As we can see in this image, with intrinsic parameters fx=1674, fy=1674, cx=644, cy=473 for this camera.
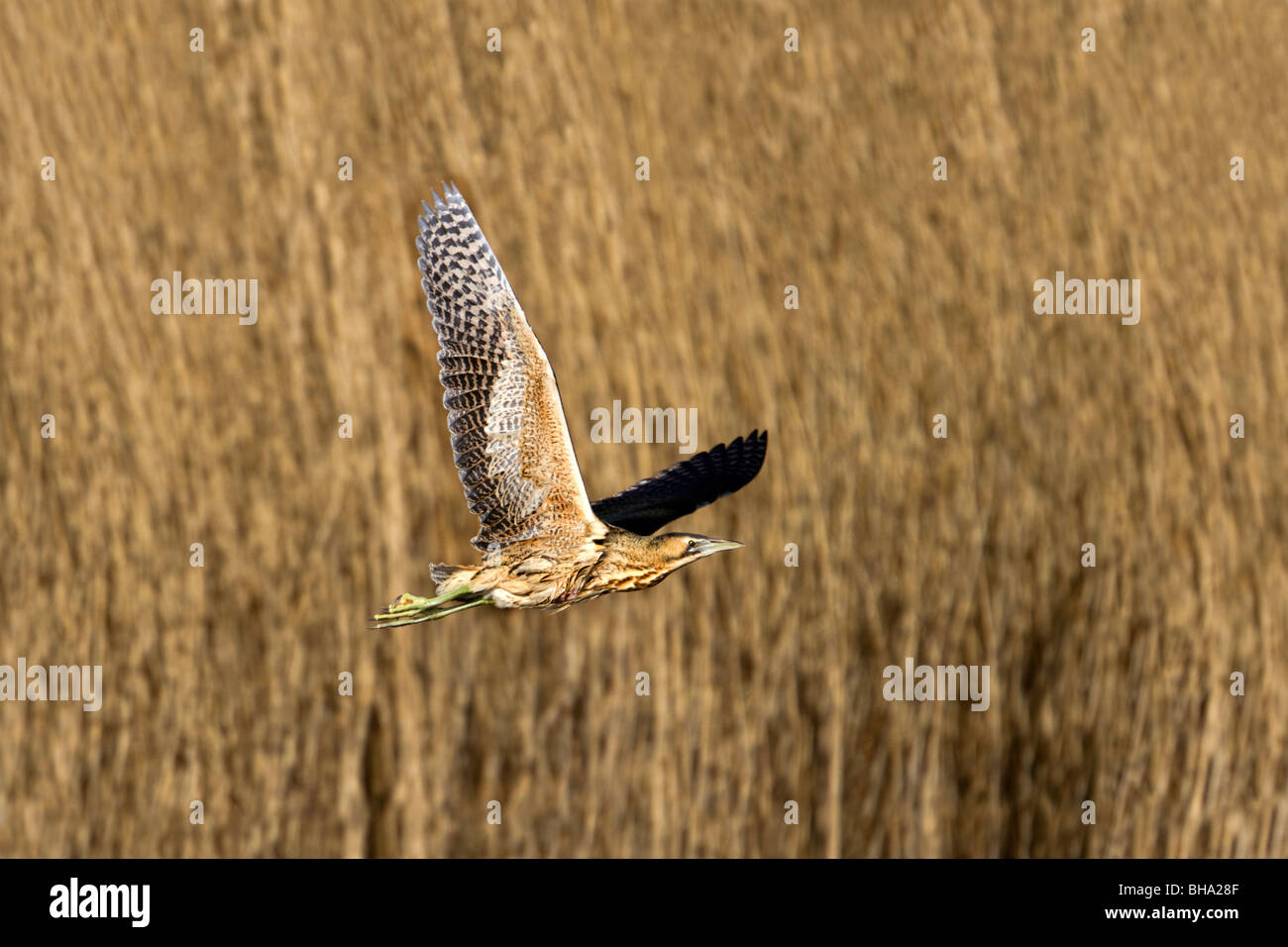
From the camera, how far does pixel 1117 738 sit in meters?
6.29

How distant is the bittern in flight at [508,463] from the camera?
11.5ft

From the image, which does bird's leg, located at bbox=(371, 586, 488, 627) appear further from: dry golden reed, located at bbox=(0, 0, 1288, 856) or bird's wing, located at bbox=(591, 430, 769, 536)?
dry golden reed, located at bbox=(0, 0, 1288, 856)

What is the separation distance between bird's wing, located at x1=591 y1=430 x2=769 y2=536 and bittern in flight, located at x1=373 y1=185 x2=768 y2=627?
55cm

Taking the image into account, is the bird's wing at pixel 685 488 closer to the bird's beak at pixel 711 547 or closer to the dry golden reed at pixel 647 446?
the bird's beak at pixel 711 547

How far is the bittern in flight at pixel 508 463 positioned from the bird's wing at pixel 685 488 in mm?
551

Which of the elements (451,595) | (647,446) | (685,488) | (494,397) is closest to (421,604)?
(451,595)

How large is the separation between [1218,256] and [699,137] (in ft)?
7.43

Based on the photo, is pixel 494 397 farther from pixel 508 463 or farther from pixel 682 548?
pixel 682 548

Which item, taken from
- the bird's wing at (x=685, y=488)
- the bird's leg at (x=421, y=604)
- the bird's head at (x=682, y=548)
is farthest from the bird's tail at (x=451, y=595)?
the bird's wing at (x=685, y=488)

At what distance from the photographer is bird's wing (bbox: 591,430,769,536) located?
4.22m

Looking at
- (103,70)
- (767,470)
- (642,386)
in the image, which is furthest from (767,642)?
(103,70)

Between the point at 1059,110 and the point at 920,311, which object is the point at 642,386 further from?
the point at 1059,110

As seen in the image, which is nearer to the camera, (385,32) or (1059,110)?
(385,32)

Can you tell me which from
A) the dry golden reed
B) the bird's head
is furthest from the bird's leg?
the dry golden reed
